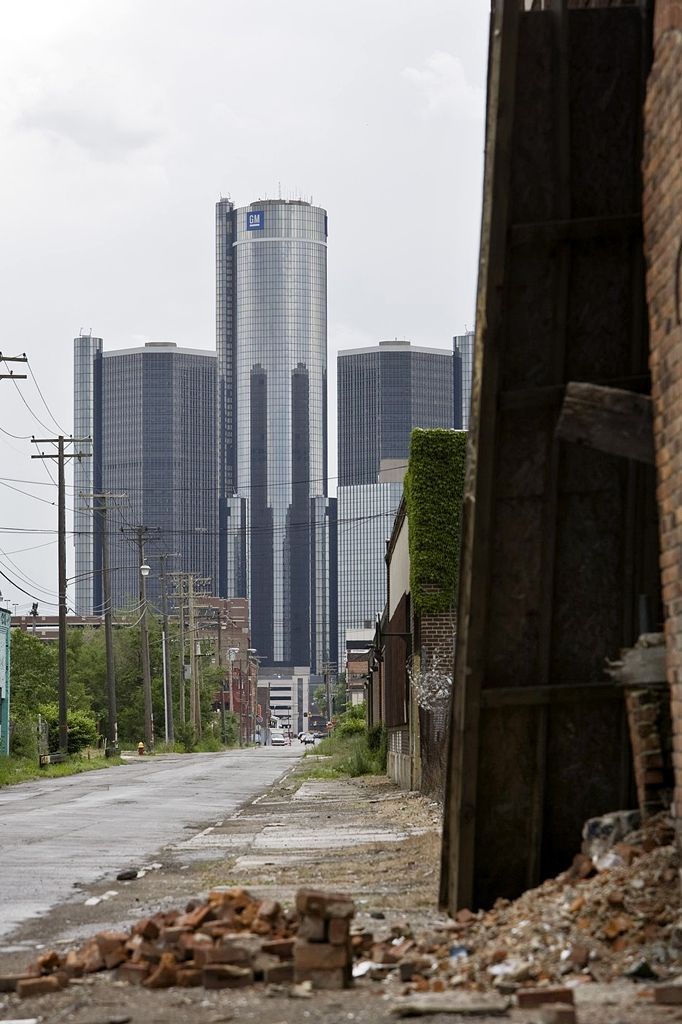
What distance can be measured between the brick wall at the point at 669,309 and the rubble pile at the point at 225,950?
199 cm

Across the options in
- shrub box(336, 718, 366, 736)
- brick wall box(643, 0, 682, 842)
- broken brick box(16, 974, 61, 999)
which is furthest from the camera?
shrub box(336, 718, 366, 736)

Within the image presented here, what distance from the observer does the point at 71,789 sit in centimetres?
3447

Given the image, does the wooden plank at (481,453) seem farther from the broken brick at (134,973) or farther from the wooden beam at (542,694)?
the broken brick at (134,973)

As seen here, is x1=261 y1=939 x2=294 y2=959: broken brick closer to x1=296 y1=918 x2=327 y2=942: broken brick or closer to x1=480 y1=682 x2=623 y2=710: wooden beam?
x1=296 y1=918 x2=327 y2=942: broken brick

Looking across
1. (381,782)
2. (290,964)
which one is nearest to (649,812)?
(290,964)

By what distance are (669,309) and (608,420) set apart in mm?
800

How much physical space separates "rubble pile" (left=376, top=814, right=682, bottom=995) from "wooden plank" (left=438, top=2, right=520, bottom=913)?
0.85 m

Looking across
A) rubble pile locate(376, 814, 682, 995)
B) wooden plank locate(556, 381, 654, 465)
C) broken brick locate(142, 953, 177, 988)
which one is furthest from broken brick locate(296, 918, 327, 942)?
wooden plank locate(556, 381, 654, 465)

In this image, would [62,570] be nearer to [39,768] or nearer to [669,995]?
[39,768]

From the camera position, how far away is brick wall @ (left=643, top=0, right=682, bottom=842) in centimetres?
745

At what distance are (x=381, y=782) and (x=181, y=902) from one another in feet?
74.2

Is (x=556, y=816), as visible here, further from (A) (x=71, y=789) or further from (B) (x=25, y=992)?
(A) (x=71, y=789)

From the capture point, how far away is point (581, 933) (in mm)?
7070

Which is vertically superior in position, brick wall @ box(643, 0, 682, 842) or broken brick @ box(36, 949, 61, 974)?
brick wall @ box(643, 0, 682, 842)
